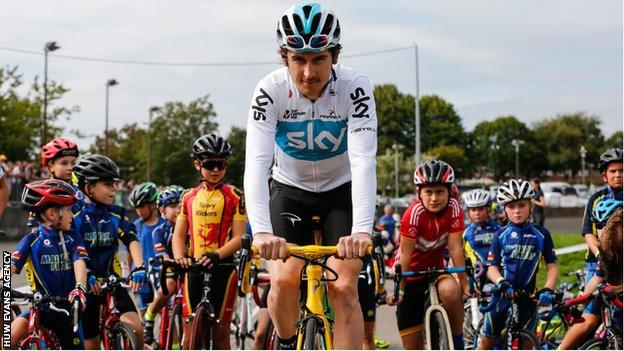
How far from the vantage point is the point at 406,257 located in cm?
781

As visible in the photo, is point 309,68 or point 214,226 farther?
point 214,226

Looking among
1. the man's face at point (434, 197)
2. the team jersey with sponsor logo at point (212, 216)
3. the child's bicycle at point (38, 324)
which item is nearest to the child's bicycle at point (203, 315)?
the team jersey with sponsor logo at point (212, 216)

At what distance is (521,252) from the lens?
28.5 feet

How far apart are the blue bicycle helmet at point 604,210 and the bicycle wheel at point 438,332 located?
178cm

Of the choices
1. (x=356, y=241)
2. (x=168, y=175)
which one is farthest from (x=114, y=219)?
(x=168, y=175)

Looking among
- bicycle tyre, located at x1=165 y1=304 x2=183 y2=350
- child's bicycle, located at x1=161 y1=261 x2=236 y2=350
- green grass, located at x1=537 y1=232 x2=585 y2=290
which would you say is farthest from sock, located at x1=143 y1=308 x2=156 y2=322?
green grass, located at x1=537 y1=232 x2=585 y2=290

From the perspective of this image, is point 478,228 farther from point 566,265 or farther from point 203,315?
Answer: point 566,265

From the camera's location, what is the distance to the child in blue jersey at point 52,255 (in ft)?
22.4

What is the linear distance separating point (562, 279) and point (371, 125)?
578 inches

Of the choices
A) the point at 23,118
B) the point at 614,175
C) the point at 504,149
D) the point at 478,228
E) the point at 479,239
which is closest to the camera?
the point at 614,175

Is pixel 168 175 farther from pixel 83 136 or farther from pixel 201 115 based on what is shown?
pixel 83 136

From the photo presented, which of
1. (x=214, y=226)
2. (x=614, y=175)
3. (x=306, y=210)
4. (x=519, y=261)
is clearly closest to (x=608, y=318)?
(x=519, y=261)

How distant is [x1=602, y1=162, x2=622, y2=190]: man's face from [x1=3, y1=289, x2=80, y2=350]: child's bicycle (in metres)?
5.43

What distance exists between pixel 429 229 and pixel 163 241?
3818 mm
